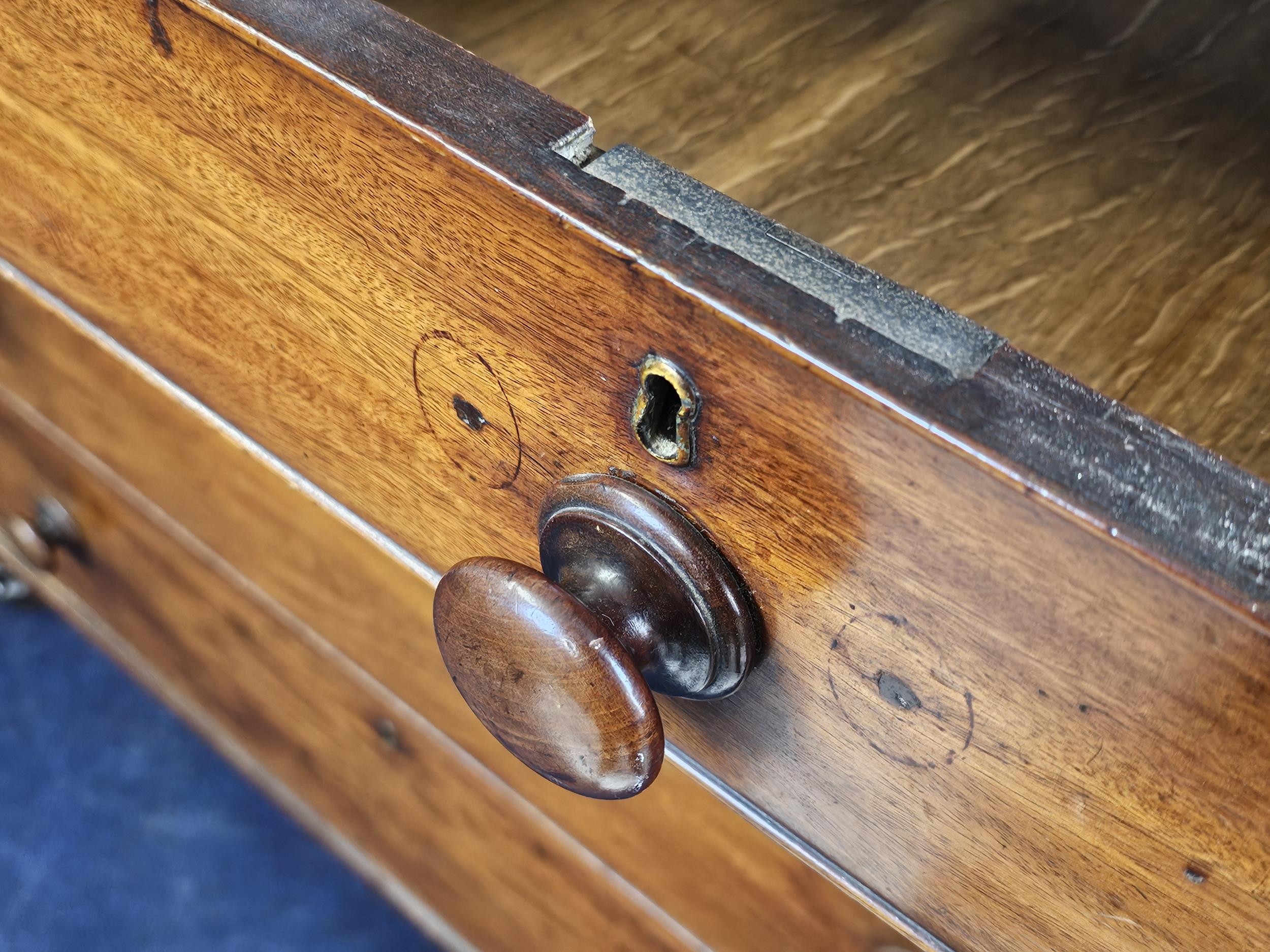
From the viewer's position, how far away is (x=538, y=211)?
1.14ft

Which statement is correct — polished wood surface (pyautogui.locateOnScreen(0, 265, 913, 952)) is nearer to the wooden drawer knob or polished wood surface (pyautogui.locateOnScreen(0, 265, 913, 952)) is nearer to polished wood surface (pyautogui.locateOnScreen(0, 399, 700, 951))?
polished wood surface (pyautogui.locateOnScreen(0, 399, 700, 951))

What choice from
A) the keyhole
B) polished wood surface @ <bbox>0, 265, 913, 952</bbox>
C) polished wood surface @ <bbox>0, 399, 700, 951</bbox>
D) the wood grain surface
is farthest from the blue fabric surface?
the keyhole

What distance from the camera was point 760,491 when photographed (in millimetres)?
358

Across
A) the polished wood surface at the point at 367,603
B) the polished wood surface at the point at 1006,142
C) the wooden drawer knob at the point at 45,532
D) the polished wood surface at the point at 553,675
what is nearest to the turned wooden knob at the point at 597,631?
the polished wood surface at the point at 553,675

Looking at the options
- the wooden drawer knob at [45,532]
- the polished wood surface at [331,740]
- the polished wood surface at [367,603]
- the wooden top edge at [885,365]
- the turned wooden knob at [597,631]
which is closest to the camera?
the wooden top edge at [885,365]

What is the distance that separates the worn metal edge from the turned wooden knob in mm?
86

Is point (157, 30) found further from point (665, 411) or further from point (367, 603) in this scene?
point (367, 603)

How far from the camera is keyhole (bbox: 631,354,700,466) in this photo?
35 cm

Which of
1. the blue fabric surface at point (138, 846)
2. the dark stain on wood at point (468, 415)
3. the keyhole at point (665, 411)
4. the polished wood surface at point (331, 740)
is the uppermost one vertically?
the keyhole at point (665, 411)

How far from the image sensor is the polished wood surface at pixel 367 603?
0.56 m

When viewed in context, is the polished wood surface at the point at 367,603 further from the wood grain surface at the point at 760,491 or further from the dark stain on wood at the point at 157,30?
the dark stain on wood at the point at 157,30

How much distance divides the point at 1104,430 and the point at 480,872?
622 millimetres

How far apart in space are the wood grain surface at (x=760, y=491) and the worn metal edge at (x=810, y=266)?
20mm

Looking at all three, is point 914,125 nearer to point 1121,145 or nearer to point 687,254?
point 1121,145
